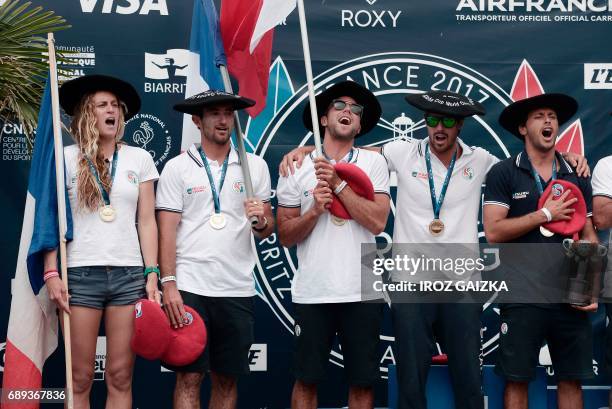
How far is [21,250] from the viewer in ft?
15.3

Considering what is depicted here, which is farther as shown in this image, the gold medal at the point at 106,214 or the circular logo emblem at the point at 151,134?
the circular logo emblem at the point at 151,134

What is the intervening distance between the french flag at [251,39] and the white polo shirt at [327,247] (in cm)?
58

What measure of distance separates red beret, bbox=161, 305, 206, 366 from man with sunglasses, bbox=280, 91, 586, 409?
35.3 inches

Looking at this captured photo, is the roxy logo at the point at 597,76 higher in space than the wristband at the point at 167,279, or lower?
higher

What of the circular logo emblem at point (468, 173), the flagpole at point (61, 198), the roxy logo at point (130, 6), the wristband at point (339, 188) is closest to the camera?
the flagpole at point (61, 198)

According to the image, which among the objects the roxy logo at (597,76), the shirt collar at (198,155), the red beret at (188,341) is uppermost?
the roxy logo at (597,76)

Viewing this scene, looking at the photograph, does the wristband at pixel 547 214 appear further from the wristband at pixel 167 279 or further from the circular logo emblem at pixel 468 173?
the wristband at pixel 167 279

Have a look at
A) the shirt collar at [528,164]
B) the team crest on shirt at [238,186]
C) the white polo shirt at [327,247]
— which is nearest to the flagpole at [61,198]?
the team crest on shirt at [238,186]

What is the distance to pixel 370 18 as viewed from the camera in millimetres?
5812

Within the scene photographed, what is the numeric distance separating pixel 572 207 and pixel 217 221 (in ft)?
5.68

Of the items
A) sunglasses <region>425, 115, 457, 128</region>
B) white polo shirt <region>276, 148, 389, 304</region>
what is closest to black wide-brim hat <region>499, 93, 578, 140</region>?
sunglasses <region>425, 115, 457, 128</region>

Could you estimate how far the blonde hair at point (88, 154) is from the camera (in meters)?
4.43

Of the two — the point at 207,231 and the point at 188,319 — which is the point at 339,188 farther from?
the point at 188,319

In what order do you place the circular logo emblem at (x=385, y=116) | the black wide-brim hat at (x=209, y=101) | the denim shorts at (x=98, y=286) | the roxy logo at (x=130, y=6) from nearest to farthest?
the denim shorts at (x=98, y=286) < the black wide-brim hat at (x=209, y=101) < the roxy logo at (x=130, y=6) < the circular logo emblem at (x=385, y=116)
